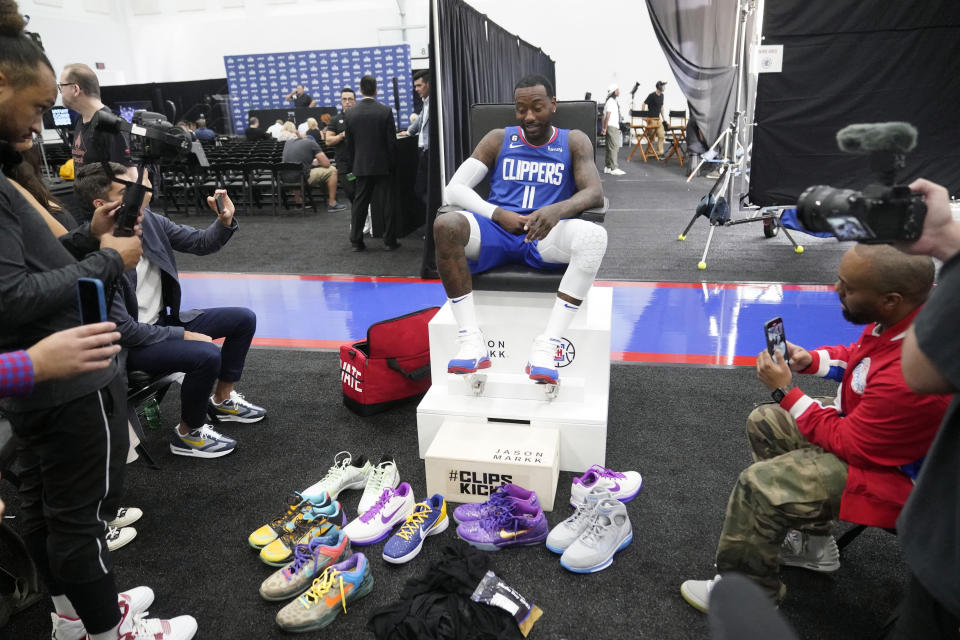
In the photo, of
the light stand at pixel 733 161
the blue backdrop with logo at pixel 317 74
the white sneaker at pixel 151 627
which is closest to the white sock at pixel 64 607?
the white sneaker at pixel 151 627

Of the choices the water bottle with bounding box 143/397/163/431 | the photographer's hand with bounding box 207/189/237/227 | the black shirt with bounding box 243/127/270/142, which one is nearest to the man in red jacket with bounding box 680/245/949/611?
the photographer's hand with bounding box 207/189/237/227

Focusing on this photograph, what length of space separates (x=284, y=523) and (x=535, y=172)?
1.71 m

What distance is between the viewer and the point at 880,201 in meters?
0.85

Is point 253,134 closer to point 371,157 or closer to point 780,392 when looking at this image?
point 371,157

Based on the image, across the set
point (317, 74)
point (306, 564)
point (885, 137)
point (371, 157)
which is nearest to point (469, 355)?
point (306, 564)

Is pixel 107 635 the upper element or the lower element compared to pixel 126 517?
upper

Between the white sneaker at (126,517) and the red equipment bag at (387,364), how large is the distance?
3.06ft

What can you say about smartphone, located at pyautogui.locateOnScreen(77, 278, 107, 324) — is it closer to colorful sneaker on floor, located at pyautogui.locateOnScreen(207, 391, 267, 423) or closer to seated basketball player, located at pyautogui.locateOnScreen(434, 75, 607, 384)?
seated basketball player, located at pyautogui.locateOnScreen(434, 75, 607, 384)

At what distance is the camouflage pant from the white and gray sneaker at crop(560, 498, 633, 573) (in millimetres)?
355

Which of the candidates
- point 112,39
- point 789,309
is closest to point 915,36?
point 789,309

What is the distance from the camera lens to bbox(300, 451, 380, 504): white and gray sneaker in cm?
212

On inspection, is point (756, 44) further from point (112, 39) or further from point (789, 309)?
point (112, 39)

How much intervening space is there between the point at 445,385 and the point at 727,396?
1312 mm

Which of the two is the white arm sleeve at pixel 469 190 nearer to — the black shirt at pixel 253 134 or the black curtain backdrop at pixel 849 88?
the black curtain backdrop at pixel 849 88
